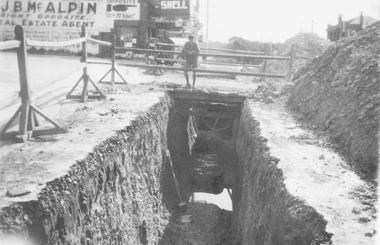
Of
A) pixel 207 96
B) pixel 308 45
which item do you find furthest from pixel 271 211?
pixel 308 45

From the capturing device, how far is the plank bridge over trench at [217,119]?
10.4m

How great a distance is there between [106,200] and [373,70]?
4872mm

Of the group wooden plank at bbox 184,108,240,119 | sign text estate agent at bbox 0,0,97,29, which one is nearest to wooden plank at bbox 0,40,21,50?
wooden plank at bbox 184,108,240,119

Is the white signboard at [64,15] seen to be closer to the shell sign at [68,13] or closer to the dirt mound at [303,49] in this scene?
the shell sign at [68,13]

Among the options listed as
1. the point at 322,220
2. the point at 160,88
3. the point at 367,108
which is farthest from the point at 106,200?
the point at 160,88

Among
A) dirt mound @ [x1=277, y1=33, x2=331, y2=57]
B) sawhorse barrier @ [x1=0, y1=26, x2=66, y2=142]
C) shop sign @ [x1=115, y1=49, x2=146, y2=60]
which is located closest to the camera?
sawhorse barrier @ [x1=0, y1=26, x2=66, y2=142]

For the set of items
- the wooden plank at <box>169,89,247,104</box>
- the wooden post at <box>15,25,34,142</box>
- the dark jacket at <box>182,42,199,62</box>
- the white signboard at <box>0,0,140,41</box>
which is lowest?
the wooden plank at <box>169,89,247,104</box>

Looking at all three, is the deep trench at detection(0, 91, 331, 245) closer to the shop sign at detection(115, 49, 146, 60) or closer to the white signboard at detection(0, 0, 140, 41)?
the shop sign at detection(115, 49, 146, 60)

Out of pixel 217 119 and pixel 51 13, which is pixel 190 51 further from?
pixel 51 13

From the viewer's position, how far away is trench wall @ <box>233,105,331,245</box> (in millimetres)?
3234

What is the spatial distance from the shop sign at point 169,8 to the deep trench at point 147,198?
1139 cm

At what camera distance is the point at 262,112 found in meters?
Answer: 8.05

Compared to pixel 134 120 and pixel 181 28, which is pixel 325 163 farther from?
pixel 181 28

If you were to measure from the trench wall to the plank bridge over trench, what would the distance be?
136 inches
